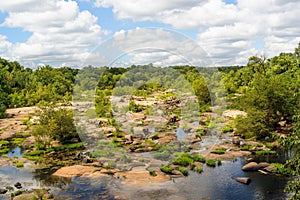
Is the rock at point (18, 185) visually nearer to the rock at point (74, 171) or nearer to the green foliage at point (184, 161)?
the rock at point (74, 171)

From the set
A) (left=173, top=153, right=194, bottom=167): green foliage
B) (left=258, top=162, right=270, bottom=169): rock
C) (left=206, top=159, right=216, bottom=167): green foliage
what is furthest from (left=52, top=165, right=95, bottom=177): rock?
(left=258, top=162, right=270, bottom=169): rock

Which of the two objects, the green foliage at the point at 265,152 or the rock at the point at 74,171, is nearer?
the rock at the point at 74,171

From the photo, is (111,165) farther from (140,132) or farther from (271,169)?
(271,169)

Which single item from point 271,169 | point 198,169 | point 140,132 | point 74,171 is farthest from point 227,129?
point 74,171

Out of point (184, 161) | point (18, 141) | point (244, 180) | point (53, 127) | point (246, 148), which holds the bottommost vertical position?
point (244, 180)

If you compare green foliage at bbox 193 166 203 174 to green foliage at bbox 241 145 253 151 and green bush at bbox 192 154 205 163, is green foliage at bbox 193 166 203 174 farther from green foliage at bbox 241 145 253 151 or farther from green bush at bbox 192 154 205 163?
green foliage at bbox 241 145 253 151

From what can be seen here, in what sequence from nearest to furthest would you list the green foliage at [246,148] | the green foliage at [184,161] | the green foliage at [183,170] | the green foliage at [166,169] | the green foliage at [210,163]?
the green foliage at [183,170] → the green foliage at [166,169] → the green foliage at [210,163] → the green foliage at [184,161] → the green foliage at [246,148]

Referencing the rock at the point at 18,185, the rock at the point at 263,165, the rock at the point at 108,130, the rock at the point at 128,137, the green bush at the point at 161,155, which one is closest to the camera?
the rock at the point at 18,185

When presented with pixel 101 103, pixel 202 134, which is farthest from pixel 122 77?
pixel 202 134

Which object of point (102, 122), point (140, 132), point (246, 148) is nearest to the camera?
point (246, 148)

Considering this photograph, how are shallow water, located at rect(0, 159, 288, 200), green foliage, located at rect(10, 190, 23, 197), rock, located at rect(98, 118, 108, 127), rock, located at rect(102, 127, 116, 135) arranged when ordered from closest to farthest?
shallow water, located at rect(0, 159, 288, 200)
green foliage, located at rect(10, 190, 23, 197)
rock, located at rect(102, 127, 116, 135)
rock, located at rect(98, 118, 108, 127)

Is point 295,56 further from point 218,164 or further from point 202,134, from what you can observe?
point 218,164

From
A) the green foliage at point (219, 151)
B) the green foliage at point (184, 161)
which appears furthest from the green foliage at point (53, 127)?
the green foliage at point (219, 151)

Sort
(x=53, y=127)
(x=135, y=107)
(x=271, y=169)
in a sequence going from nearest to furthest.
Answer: (x=271, y=169)
(x=53, y=127)
(x=135, y=107)
